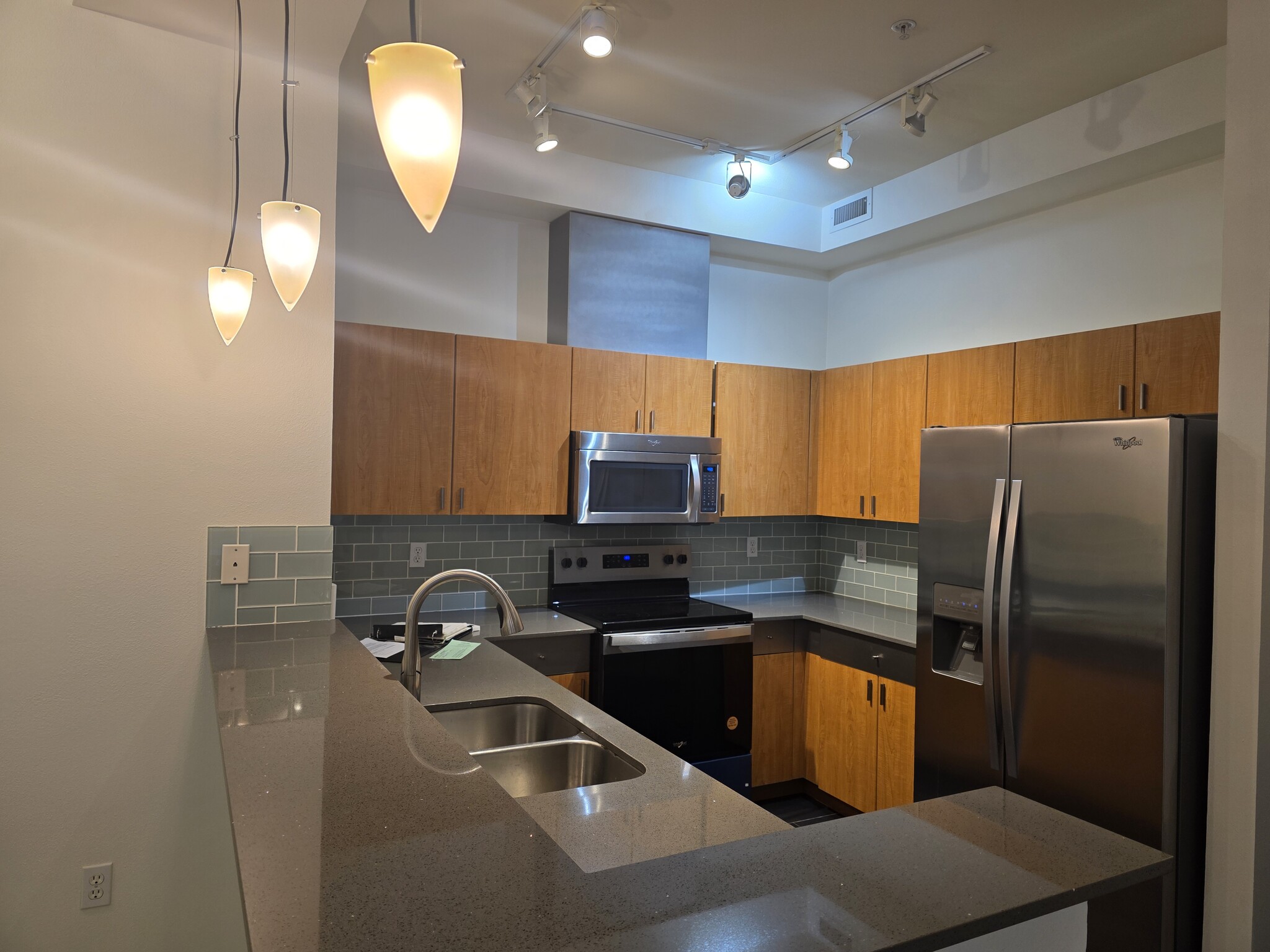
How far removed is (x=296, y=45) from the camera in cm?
225

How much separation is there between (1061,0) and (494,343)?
2245 millimetres

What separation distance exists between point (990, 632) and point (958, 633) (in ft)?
0.90

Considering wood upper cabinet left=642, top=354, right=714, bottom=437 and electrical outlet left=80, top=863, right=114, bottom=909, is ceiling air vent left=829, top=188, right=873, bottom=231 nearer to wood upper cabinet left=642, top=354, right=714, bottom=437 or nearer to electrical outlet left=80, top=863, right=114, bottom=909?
wood upper cabinet left=642, top=354, right=714, bottom=437

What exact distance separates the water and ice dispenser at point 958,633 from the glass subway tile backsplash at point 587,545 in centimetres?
106

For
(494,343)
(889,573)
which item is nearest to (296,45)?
(494,343)

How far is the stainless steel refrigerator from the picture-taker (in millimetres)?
2156

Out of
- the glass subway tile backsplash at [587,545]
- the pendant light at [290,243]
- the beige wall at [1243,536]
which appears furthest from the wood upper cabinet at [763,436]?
the pendant light at [290,243]

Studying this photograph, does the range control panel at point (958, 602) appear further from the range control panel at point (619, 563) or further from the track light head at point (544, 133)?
the track light head at point (544, 133)

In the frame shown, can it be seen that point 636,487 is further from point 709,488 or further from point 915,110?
point 915,110

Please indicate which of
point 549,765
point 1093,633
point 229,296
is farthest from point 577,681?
point 229,296

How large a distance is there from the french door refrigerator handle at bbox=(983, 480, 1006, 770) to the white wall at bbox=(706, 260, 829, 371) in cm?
191

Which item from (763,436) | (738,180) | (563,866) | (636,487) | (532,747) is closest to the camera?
(563,866)

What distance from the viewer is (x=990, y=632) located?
8.42ft

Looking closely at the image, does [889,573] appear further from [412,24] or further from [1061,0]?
[412,24]
